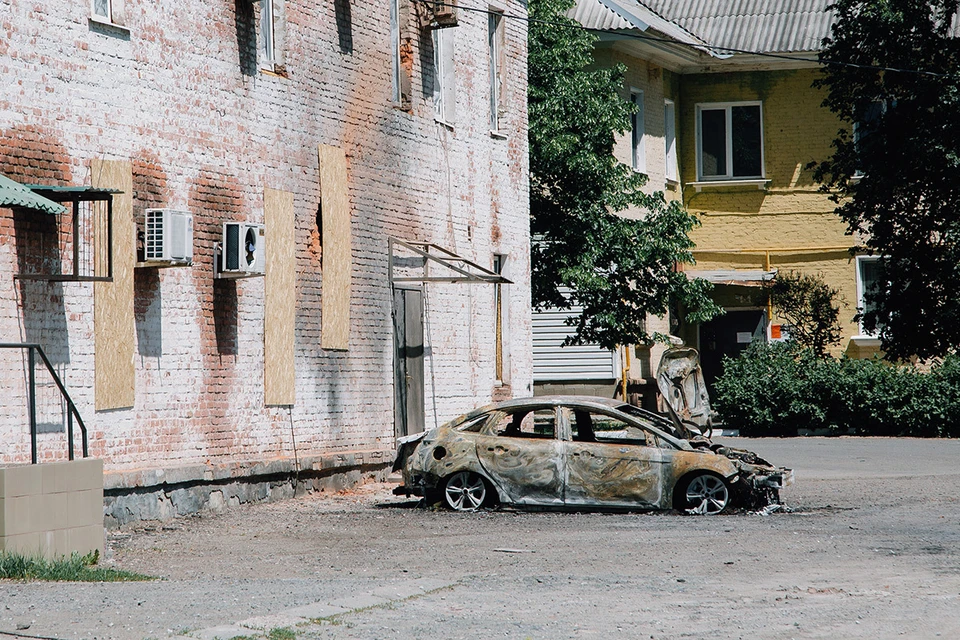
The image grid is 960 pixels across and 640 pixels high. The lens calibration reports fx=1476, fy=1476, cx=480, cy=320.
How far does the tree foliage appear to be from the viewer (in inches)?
1300

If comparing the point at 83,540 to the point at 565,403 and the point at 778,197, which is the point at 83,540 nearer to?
the point at 565,403

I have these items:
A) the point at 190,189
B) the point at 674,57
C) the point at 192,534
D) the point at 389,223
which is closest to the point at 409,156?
the point at 389,223

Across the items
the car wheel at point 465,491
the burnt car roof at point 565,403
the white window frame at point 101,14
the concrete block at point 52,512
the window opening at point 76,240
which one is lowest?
the car wheel at point 465,491

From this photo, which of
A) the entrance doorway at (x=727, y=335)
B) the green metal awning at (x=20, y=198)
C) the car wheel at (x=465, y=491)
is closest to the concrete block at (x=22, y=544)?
the green metal awning at (x=20, y=198)

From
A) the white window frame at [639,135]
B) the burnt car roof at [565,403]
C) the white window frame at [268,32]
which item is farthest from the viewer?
the white window frame at [639,135]

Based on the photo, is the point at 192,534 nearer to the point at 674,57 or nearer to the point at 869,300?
the point at 869,300

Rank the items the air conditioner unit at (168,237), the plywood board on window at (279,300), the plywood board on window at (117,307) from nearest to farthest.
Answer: the plywood board on window at (117,307), the air conditioner unit at (168,237), the plywood board on window at (279,300)

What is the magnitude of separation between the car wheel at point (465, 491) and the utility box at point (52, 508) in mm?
4625

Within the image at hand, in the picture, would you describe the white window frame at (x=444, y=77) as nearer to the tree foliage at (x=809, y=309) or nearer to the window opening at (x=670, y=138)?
the window opening at (x=670, y=138)

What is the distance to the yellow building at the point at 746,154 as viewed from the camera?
33688 millimetres

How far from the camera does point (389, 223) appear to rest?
19.9 metres


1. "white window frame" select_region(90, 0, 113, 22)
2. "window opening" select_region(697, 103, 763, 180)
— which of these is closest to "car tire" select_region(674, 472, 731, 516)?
"white window frame" select_region(90, 0, 113, 22)

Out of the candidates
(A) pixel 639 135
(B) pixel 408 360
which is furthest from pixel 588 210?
(B) pixel 408 360

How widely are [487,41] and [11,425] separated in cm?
1138
